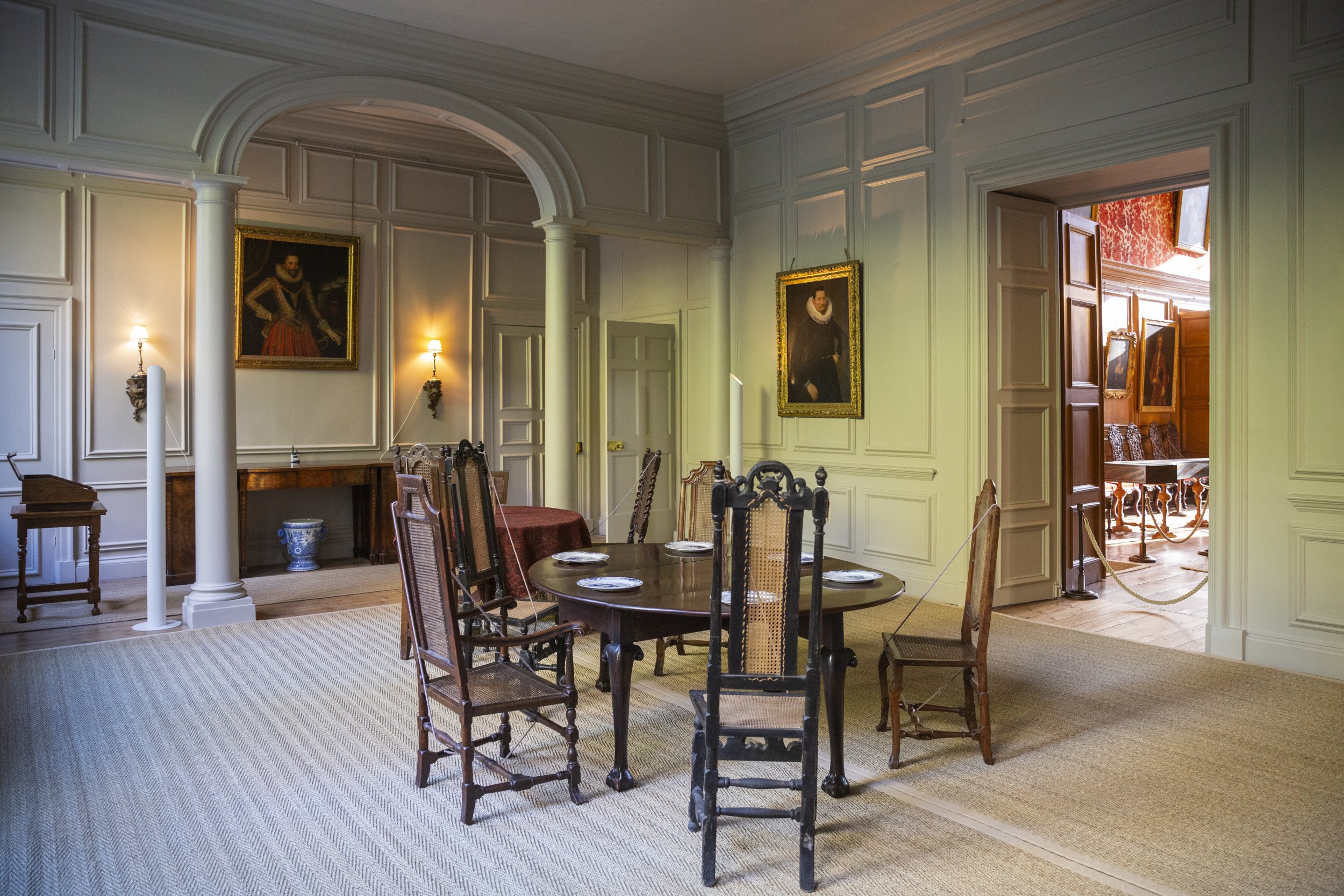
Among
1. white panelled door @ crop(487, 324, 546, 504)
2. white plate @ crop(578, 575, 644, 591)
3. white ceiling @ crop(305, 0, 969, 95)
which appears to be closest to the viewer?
white plate @ crop(578, 575, 644, 591)

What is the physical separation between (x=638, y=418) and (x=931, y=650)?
528 centimetres

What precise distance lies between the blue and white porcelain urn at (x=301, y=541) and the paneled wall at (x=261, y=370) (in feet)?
1.09

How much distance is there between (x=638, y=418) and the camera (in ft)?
28.0

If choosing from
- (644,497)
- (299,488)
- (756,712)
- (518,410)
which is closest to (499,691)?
(756,712)

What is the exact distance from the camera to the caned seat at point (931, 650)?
3379 millimetres

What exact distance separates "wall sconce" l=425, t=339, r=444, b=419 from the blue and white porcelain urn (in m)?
1.48

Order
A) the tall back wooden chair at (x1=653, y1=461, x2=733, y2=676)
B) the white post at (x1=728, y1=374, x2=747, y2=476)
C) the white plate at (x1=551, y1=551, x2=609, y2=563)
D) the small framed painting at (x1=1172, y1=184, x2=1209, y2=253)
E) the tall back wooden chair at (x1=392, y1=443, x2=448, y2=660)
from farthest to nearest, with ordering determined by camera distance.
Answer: the small framed painting at (x1=1172, y1=184, x2=1209, y2=253)
the white post at (x1=728, y1=374, x2=747, y2=476)
the tall back wooden chair at (x1=653, y1=461, x2=733, y2=676)
the tall back wooden chair at (x1=392, y1=443, x2=448, y2=660)
the white plate at (x1=551, y1=551, x2=609, y2=563)

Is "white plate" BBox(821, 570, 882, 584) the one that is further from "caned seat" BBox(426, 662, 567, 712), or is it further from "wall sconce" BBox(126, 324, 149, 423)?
"wall sconce" BBox(126, 324, 149, 423)

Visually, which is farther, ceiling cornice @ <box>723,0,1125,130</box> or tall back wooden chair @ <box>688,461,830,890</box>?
ceiling cornice @ <box>723,0,1125,130</box>

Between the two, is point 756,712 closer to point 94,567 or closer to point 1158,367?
point 94,567

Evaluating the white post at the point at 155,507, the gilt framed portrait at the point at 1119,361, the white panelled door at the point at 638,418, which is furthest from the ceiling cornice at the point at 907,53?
the gilt framed portrait at the point at 1119,361

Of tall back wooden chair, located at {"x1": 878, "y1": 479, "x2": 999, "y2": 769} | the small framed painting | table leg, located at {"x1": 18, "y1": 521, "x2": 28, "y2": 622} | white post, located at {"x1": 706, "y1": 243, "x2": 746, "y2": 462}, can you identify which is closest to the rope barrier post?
white post, located at {"x1": 706, "y1": 243, "x2": 746, "y2": 462}

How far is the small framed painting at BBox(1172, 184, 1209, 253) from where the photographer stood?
1086 centimetres

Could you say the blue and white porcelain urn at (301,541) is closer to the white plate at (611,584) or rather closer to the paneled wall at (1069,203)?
the paneled wall at (1069,203)
